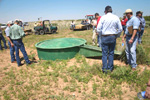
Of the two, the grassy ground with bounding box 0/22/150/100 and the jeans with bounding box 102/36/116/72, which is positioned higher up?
the jeans with bounding box 102/36/116/72

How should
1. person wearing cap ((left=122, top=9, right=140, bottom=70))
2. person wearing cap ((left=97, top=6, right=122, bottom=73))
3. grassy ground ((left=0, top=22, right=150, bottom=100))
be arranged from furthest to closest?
1. person wearing cap ((left=122, top=9, right=140, bottom=70))
2. person wearing cap ((left=97, top=6, right=122, bottom=73))
3. grassy ground ((left=0, top=22, right=150, bottom=100))

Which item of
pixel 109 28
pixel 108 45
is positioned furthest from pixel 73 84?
pixel 109 28

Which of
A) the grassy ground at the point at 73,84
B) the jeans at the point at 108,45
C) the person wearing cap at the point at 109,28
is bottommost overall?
the grassy ground at the point at 73,84

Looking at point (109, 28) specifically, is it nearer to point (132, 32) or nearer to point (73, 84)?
point (132, 32)

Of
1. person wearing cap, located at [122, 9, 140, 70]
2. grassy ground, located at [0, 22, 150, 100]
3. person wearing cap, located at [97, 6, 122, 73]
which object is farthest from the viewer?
person wearing cap, located at [122, 9, 140, 70]

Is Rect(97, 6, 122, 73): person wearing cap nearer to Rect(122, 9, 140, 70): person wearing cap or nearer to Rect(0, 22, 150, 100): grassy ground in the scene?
Rect(122, 9, 140, 70): person wearing cap

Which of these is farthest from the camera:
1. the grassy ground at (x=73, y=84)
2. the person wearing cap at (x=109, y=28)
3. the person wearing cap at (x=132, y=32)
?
the person wearing cap at (x=132, y=32)

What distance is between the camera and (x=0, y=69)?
14.9ft

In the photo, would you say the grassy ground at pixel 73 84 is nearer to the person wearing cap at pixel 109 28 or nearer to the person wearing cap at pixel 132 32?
the person wearing cap at pixel 132 32

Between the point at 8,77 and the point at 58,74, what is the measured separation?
176 cm

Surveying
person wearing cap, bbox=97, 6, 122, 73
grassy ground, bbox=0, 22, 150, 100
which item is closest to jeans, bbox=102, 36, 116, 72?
person wearing cap, bbox=97, 6, 122, 73

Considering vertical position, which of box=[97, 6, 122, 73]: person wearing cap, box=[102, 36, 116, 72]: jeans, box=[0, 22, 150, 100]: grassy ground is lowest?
box=[0, 22, 150, 100]: grassy ground

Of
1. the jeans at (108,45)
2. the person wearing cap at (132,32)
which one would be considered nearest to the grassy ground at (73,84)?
the jeans at (108,45)

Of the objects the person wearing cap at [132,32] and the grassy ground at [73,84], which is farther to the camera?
the person wearing cap at [132,32]
